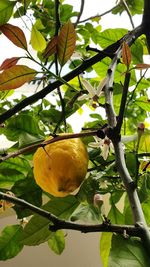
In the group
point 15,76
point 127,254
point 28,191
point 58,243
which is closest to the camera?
point 127,254

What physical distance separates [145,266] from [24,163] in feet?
1.06

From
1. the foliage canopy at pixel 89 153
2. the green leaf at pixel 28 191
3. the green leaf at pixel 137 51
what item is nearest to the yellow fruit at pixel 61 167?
the foliage canopy at pixel 89 153

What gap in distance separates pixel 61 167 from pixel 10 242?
Answer: 231 mm

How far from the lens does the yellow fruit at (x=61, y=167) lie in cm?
35

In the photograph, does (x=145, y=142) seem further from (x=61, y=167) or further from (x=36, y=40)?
(x=36, y=40)

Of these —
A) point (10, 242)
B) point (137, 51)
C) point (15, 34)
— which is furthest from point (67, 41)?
point (10, 242)

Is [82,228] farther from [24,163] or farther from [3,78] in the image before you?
[24,163]

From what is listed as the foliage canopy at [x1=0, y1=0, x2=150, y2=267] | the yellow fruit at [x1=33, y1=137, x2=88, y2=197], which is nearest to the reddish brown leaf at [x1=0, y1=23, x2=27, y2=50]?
the foliage canopy at [x1=0, y1=0, x2=150, y2=267]

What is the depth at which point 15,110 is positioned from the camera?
48 cm

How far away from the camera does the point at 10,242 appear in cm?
53

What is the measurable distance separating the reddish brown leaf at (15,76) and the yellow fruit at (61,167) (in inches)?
3.0

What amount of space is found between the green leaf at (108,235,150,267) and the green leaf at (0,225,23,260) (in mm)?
286

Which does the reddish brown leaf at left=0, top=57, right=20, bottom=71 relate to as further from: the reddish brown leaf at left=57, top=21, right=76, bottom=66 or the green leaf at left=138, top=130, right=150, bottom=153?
the green leaf at left=138, top=130, right=150, bottom=153

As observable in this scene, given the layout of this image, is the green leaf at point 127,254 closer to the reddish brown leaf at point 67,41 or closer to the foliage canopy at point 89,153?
the foliage canopy at point 89,153
